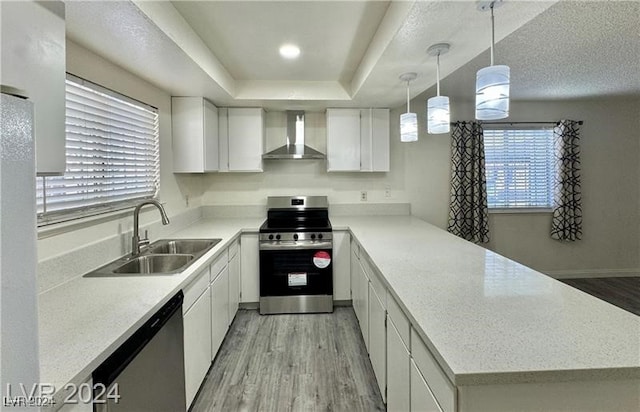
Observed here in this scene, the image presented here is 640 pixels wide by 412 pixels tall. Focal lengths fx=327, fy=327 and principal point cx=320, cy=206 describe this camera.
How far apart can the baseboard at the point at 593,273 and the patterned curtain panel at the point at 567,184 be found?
462 millimetres

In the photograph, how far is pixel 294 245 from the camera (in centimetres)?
318

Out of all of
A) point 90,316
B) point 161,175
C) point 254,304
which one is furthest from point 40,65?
point 254,304

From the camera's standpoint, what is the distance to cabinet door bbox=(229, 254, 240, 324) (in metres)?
2.87

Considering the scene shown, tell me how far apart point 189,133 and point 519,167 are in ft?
12.8

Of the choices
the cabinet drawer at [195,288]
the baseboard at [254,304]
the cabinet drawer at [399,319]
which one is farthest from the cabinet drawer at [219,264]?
the cabinet drawer at [399,319]

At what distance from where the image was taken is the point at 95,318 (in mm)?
1227

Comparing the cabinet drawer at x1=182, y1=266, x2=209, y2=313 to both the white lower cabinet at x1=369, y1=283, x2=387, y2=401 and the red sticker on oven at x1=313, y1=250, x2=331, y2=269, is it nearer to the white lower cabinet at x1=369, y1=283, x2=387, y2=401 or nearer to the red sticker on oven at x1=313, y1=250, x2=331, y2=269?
the white lower cabinet at x1=369, y1=283, x2=387, y2=401

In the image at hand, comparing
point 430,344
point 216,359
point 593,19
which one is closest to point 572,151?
point 593,19

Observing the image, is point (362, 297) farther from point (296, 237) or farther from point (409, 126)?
point (409, 126)

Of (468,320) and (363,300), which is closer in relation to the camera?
(468,320)

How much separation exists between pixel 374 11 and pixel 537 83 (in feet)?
7.66

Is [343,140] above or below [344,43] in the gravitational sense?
below

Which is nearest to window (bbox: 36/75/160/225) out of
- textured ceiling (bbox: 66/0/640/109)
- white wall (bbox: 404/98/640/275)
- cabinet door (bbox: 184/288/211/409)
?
textured ceiling (bbox: 66/0/640/109)

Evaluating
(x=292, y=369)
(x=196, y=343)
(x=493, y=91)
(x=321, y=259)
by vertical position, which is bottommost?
(x=292, y=369)
